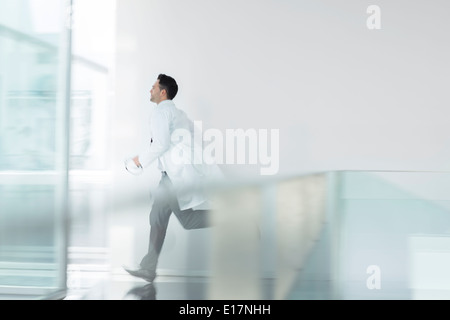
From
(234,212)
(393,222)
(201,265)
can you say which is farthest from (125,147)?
(234,212)

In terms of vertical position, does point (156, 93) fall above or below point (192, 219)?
above

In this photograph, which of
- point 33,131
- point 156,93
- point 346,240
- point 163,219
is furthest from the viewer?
point 156,93

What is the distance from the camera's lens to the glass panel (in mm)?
3070

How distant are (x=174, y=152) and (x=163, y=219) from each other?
0.43 meters

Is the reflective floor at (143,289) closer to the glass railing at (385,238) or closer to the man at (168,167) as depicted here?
the man at (168,167)

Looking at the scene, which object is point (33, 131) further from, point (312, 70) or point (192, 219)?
point (312, 70)

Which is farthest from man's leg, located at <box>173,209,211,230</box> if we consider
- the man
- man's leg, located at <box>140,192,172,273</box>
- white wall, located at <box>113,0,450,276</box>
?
white wall, located at <box>113,0,450,276</box>

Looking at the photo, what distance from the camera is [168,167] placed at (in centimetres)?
388

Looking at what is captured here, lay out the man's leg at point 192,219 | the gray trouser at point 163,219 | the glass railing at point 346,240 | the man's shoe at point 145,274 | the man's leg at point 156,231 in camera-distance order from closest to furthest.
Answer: the glass railing at point 346,240 < the man's leg at point 192,219 < the gray trouser at point 163,219 < the man's leg at point 156,231 < the man's shoe at point 145,274

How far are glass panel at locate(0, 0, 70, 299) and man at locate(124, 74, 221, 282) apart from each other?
1.96 feet

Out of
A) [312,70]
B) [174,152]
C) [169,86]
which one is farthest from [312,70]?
[174,152]

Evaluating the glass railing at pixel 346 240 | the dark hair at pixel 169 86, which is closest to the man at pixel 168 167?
the dark hair at pixel 169 86

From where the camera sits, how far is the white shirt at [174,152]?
148 inches

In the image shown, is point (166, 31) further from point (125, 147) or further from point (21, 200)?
point (21, 200)
